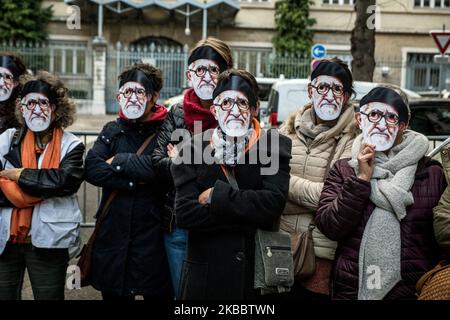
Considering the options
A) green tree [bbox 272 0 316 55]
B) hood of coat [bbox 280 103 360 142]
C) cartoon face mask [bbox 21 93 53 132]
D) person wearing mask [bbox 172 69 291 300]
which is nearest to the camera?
person wearing mask [bbox 172 69 291 300]

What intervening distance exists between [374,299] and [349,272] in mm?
181

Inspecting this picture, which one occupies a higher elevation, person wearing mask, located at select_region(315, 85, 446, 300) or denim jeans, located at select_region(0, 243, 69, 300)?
person wearing mask, located at select_region(315, 85, 446, 300)

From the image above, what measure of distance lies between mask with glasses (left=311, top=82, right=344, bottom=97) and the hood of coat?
11cm

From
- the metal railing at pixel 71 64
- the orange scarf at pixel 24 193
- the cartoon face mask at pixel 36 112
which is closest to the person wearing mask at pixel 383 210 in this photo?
the orange scarf at pixel 24 193

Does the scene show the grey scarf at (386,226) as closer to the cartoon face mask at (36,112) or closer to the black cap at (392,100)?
the black cap at (392,100)

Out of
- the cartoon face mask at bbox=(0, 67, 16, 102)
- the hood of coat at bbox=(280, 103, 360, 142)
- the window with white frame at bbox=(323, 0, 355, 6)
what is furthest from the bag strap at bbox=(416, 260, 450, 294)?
the window with white frame at bbox=(323, 0, 355, 6)

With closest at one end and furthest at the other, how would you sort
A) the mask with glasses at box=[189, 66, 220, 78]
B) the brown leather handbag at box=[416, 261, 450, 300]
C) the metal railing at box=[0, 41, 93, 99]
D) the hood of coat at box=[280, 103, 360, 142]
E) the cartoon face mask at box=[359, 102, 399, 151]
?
the brown leather handbag at box=[416, 261, 450, 300] → the cartoon face mask at box=[359, 102, 399, 151] → the hood of coat at box=[280, 103, 360, 142] → the mask with glasses at box=[189, 66, 220, 78] → the metal railing at box=[0, 41, 93, 99]

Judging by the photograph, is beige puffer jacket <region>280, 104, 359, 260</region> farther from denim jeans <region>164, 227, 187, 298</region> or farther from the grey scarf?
denim jeans <region>164, 227, 187, 298</region>

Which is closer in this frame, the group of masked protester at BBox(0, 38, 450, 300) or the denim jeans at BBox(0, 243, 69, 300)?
the group of masked protester at BBox(0, 38, 450, 300)

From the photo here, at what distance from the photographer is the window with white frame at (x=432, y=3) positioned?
26891mm

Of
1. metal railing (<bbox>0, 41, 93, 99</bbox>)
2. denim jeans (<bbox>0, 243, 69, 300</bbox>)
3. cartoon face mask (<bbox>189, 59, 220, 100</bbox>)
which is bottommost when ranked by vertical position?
denim jeans (<bbox>0, 243, 69, 300</bbox>)

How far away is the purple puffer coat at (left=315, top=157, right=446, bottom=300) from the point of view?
3.07m

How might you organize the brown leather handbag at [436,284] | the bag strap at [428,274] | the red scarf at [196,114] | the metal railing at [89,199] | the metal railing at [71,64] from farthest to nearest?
the metal railing at [71,64] → the metal railing at [89,199] → the red scarf at [196,114] → the bag strap at [428,274] → the brown leather handbag at [436,284]
